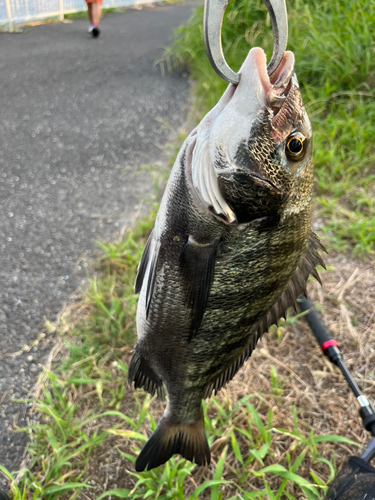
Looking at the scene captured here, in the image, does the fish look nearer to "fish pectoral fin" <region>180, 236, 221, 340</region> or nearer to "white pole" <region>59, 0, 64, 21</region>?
"fish pectoral fin" <region>180, 236, 221, 340</region>

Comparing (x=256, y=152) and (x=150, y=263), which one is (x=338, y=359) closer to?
(x=150, y=263)

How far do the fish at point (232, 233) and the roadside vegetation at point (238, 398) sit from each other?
627 millimetres

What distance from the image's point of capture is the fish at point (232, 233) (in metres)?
0.92

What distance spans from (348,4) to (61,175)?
11.4 ft

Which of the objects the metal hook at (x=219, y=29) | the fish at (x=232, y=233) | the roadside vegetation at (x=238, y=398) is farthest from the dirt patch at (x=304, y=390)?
the metal hook at (x=219, y=29)

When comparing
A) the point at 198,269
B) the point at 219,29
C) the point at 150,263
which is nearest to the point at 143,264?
the point at 150,263

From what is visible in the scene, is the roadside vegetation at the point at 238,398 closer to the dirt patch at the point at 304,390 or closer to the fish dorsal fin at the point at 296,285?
the dirt patch at the point at 304,390

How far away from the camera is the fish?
918mm

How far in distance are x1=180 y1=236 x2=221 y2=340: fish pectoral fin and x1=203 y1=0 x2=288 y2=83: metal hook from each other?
41cm

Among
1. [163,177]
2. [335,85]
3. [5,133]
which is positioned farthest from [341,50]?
[5,133]

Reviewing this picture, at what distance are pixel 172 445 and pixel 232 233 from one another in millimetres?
786

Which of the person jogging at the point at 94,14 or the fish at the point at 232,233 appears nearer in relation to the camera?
the fish at the point at 232,233

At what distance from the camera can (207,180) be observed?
0.99 metres

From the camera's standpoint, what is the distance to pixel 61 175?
12.2ft
